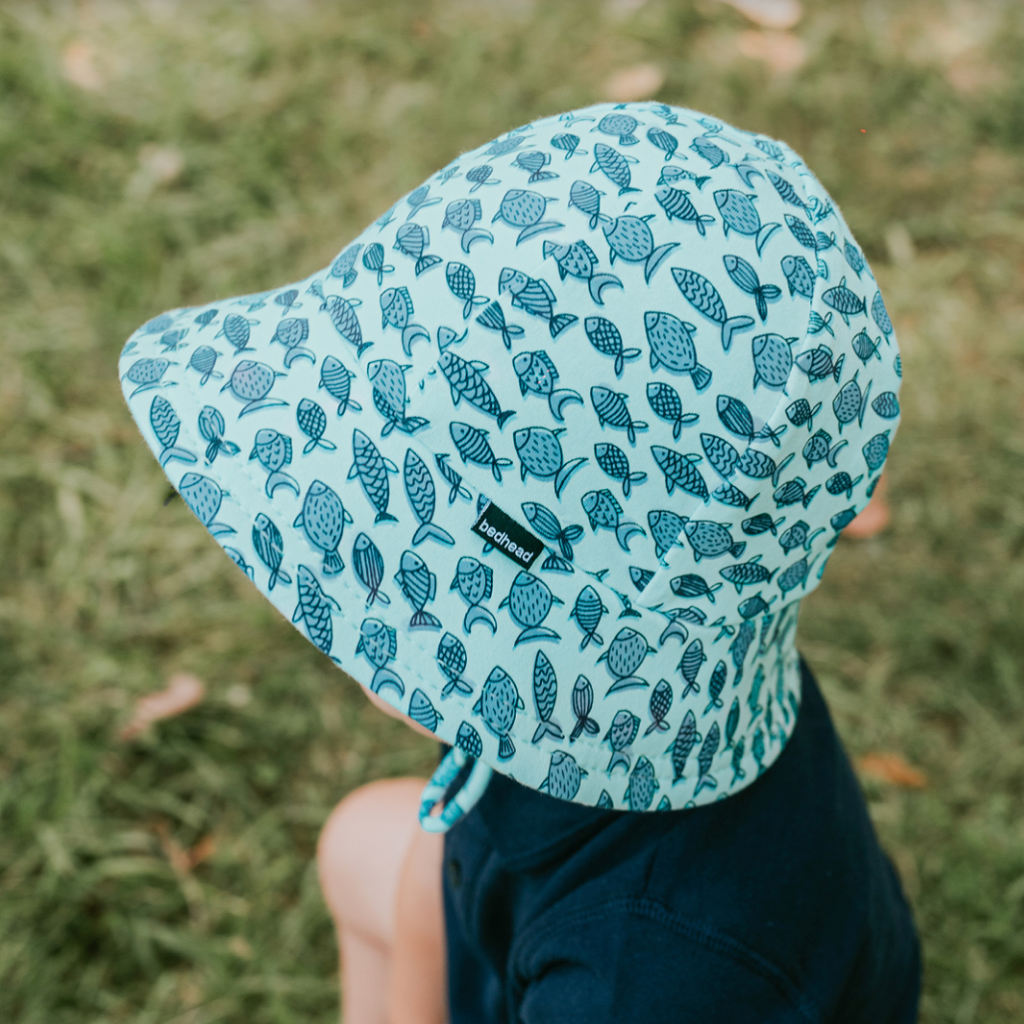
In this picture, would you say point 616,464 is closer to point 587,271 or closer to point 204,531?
point 587,271

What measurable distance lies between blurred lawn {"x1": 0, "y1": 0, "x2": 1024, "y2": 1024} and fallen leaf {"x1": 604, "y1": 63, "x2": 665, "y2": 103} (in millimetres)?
52

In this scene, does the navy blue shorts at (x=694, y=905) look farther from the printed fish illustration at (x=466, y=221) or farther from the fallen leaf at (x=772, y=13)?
the fallen leaf at (x=772, y=13)

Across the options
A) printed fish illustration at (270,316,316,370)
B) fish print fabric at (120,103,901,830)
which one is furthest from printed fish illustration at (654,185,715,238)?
printed fish illustration at (270,316,316,370)

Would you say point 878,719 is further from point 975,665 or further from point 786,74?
point 786,74

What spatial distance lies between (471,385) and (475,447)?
0.05 m

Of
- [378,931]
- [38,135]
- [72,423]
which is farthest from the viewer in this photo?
[38,135]

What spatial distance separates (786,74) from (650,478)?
2179 millimetres

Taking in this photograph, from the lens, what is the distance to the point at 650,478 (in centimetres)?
81

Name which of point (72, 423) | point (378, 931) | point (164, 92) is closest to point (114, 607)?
point (72, 423)

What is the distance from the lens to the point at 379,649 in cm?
87

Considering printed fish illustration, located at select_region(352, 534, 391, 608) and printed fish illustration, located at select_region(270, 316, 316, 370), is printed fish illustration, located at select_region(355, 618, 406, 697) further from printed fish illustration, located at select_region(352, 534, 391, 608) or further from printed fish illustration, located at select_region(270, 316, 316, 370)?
printed fish illustration, located at select_region(270, 316, 316, 370)

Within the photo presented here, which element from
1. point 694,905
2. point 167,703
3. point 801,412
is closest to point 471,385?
point 801,412

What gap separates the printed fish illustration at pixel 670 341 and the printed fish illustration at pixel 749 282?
0.05 metres

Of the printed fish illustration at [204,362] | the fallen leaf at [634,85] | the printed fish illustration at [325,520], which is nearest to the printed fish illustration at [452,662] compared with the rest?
the printed fish illustration at [325,520]
